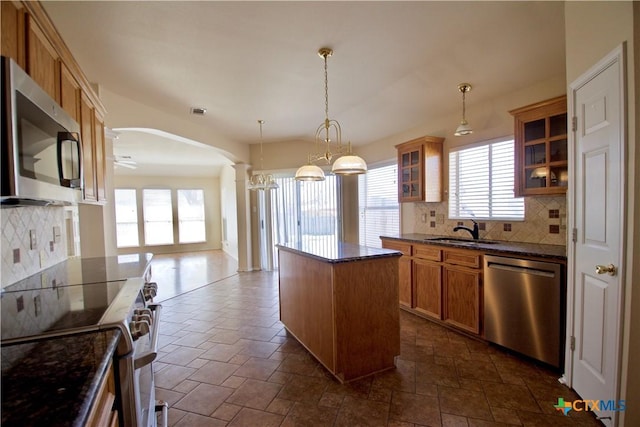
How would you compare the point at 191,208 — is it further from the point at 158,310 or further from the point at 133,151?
the point at 158,310

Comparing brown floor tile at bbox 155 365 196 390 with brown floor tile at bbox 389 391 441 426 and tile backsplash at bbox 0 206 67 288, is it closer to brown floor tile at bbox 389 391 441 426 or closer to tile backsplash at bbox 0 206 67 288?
tile backsplash at bbox 0 206 67 288

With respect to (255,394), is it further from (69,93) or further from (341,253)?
(69,93)

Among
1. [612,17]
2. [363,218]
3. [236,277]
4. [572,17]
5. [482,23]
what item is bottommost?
[236,277]

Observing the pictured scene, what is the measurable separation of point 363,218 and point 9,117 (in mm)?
4983

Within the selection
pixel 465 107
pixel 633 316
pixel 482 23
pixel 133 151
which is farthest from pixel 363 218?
pixel 133 151

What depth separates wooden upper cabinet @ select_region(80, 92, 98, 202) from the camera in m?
2.00

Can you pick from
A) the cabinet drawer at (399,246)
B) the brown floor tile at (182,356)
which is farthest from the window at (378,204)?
the brown floor tile at (182,356)

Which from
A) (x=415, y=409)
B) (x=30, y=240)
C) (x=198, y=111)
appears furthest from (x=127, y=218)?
(x=415, y=409)

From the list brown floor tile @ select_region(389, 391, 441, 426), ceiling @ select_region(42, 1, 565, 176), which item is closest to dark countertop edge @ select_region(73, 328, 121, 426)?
brown floor tile @ select_region(389, 391, 441, 426)

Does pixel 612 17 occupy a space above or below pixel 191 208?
above

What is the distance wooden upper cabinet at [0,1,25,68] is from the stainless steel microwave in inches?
6.5

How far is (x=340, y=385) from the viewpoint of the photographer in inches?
85.1

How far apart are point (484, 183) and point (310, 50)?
247 cm

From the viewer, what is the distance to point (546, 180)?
8.43ft
